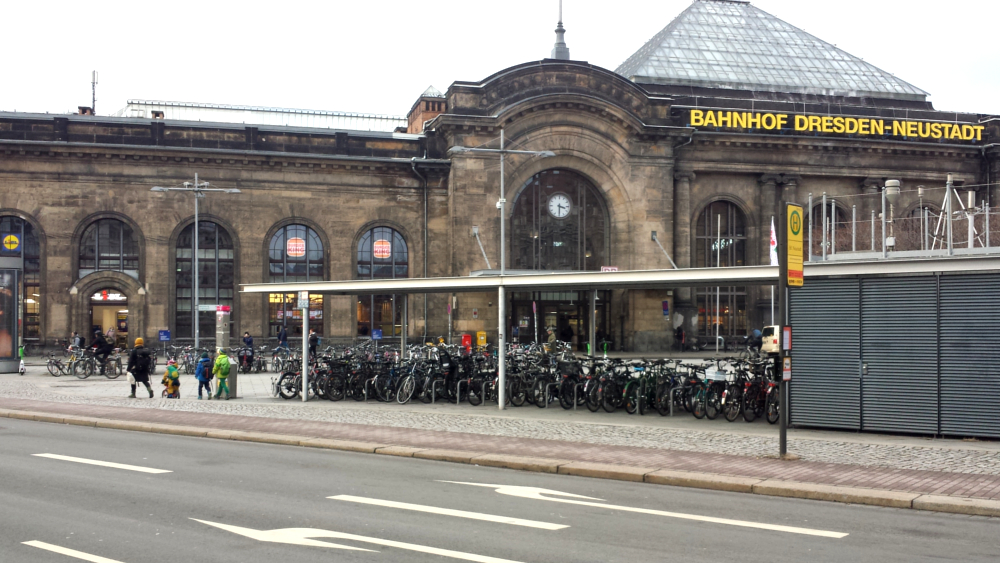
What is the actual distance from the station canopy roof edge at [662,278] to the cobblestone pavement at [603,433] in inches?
114

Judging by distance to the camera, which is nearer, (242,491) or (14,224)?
(242,491)

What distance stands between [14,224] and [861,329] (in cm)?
3870

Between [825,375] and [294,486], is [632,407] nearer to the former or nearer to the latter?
[825,375]

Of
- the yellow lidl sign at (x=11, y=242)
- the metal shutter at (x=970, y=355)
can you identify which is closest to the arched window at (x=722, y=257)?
the metal shutter at (x=970, y=355)

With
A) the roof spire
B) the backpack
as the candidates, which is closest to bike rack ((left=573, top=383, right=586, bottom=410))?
the backpack

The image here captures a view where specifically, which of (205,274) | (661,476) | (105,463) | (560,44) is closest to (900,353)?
(661,476)

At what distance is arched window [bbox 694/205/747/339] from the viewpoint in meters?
47.9

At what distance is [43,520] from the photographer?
28.7ft

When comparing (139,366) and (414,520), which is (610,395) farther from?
(139,366)

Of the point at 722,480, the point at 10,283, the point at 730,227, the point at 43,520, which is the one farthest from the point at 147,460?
the point at 730,227

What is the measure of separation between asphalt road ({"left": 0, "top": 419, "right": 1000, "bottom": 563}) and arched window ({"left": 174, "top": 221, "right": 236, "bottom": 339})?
31634 mm

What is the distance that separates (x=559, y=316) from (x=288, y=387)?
81.6ft

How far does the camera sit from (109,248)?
42.1 metres

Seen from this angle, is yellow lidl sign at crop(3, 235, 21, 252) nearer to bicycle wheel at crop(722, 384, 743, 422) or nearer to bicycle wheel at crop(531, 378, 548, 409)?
bicycle wheel at crop(531, 378, 548, 409)
